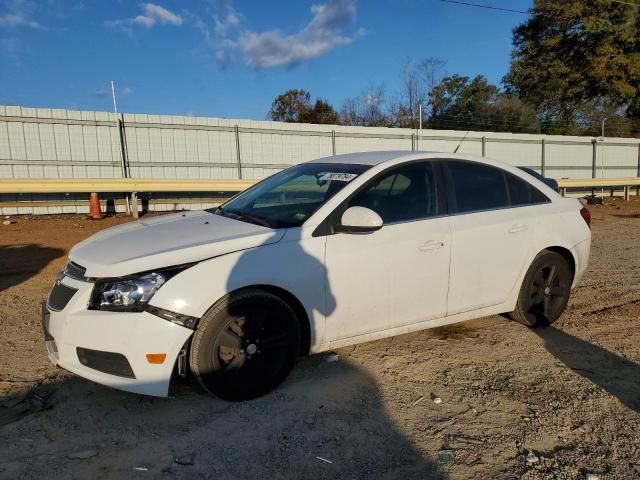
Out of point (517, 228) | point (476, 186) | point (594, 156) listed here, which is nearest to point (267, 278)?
point (476, 186)

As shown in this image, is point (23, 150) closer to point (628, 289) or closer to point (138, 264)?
point (138, 264)

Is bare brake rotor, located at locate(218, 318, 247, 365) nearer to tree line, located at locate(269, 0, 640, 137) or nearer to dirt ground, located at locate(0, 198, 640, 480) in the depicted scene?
dirt ground, located at locate(0, 198, 640, 480)

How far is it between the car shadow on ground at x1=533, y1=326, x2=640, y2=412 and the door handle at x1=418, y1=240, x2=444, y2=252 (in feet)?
4.56

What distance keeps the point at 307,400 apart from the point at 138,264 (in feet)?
4.68

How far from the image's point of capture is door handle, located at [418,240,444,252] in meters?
3.93

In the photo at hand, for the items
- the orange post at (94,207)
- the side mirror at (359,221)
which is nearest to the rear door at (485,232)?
the side mirror at (359,221)

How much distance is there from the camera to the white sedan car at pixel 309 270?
308 cm

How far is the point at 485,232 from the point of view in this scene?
4.26 meters

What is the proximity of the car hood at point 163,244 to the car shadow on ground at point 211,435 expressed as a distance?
37.1 inches

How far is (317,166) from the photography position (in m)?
4.54

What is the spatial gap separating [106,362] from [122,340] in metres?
0.20

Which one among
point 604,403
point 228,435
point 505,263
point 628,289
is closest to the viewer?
point 228,435

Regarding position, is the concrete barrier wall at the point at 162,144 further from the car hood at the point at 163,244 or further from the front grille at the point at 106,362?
the front grille at the point at 106,362

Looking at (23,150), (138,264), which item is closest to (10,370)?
(138,264)
